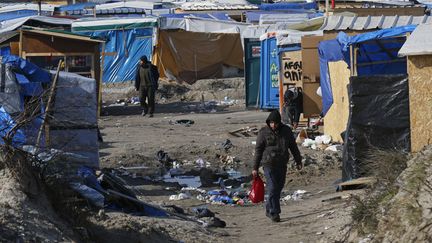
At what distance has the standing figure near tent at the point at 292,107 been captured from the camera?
77.8 feet

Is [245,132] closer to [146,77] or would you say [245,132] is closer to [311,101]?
[311,101]

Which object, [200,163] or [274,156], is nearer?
[274,156]

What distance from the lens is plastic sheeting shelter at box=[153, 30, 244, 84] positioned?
A: 38688mm

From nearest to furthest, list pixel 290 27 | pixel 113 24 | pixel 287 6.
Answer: pixel 290 27
pixel 113 24
pixel 287 6

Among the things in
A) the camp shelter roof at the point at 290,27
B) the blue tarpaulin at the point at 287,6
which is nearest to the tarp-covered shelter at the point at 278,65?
the camp shelter roof at the point at 290,27

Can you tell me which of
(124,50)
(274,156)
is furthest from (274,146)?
(124,50)

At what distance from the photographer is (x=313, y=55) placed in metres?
23.8

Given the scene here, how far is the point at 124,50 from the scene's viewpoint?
38062 mm

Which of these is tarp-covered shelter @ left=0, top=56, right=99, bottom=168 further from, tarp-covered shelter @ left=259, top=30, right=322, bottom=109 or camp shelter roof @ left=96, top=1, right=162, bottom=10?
camp shelter roof @ left=96, top=1, right=162, bottom=10

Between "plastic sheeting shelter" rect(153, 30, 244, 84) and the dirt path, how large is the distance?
503cm

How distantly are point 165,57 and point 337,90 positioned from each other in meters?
19.2

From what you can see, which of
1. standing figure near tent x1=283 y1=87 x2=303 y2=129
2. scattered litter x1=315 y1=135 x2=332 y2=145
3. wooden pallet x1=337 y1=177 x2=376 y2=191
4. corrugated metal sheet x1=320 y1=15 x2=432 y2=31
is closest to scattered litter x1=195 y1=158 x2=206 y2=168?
scattered litter x1=315 y1=135 x2=332 y2=145

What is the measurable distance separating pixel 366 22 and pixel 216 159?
5524 mm

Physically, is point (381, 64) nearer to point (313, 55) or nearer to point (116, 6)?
point (313, 55)
